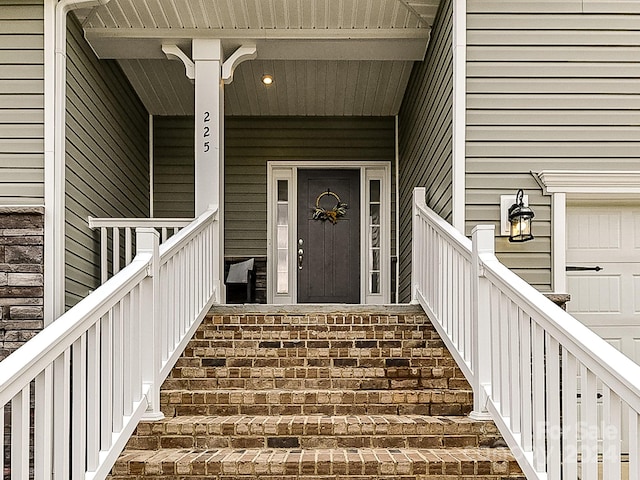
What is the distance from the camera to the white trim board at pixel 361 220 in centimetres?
868

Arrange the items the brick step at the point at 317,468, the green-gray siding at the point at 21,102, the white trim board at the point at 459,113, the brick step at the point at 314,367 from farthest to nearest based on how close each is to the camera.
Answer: the green-gray siding at the point at 21,102 < the white trim board at the point at 459,113 < the brick step at the point at 314,367 < the brick step at the point at 317,468

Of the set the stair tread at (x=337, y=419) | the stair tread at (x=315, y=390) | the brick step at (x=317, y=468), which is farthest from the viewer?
the stair tread at (x=315, y=390)

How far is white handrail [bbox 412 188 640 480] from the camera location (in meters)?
2.20

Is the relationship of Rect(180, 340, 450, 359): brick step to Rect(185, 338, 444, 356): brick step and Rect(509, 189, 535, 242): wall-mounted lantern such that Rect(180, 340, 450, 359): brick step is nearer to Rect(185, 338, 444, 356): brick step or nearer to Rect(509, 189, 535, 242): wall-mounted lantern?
Rect(185, 338, 444, 356): brick step

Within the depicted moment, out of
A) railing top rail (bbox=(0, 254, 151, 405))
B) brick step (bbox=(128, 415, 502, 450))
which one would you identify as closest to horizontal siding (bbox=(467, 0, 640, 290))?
brick step (bbox=(128, 415, 502, 450))

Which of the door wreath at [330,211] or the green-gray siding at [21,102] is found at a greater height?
the green-gray siding at [21,102]

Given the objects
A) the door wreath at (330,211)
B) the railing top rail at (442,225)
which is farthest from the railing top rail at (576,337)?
the door wreath at (330,211)

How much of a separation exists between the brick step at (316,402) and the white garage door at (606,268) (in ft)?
5.19

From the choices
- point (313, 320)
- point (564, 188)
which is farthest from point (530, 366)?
point (313, 320)

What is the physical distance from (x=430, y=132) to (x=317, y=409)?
281 centimetres

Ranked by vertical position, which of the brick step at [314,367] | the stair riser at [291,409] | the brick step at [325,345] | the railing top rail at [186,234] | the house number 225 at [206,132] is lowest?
the stair riser at [291,409]

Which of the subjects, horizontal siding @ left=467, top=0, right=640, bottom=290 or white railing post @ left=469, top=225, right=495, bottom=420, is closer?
white railing post @ left=469, top=225, right=495, bottom=420

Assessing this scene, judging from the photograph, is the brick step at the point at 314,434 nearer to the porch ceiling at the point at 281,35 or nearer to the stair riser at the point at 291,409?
the stair riser at the point at 291,409

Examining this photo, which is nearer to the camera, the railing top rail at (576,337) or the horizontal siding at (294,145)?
the railing top rail at (576,337)
